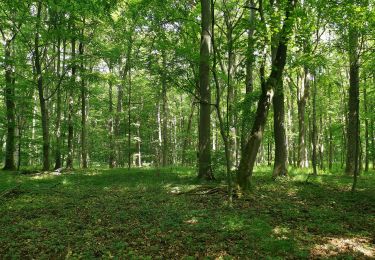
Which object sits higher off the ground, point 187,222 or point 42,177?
point 42,177

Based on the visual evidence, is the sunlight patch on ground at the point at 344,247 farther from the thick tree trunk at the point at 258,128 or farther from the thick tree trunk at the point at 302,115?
the thick tree trunk at the point at 302,115

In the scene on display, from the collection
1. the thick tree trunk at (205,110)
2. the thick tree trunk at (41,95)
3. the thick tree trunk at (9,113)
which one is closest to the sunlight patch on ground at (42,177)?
the thick tree trunk at (41,95)

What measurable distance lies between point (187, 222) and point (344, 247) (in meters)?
3.49

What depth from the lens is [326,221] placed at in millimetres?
7559

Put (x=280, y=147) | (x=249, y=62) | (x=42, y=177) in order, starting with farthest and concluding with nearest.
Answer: (x=42, y=177), (x=280, y=147), (x=249, y=62)

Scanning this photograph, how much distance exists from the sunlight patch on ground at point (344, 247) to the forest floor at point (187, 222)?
2 centimetres

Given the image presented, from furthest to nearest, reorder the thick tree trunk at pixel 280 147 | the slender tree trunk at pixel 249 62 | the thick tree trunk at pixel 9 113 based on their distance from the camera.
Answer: the thick tree trunk at pixel 9 113 < the thick tree trunk at pixel 280 147 < the slender tree trunk at pixel 249 62

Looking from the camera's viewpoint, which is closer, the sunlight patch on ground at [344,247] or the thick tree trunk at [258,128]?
the sunlight patch on ground at [344,247]

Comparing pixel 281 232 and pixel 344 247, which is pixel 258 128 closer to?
pixel 281 232

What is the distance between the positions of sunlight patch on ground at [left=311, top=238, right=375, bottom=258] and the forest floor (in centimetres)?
2

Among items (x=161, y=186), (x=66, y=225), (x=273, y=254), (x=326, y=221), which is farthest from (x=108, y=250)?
(x=161, y=186)

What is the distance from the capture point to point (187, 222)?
768 cm

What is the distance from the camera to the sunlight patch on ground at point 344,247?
223 inches

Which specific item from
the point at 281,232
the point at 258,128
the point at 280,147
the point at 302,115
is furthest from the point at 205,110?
the point at 302,115
